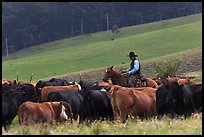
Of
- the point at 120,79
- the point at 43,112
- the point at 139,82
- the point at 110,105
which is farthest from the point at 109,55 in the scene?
the point at 43,112

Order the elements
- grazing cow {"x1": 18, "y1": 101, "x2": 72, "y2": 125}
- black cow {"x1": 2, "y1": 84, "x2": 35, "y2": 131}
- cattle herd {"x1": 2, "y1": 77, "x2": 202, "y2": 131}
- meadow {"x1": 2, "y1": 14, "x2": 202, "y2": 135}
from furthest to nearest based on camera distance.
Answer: black cow {"x1": 2, "y1": 84, "x2": 35, "y2": 131} < cattle herd {"x1": 2, "y1": 77, "x2": 202, "y2": 131} < grazing cow {"x1": 18, "y1": 101, "x2": 72, "y2": 125} < meadow {"x1": 2, "y1": 14, "x2": 202, "y2": 135}

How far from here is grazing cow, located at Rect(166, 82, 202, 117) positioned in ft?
51.6

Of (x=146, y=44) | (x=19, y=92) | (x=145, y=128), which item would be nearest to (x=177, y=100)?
(x=145, y=128)

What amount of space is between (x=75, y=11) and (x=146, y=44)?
5298 cm

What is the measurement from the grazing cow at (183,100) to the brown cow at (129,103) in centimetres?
72

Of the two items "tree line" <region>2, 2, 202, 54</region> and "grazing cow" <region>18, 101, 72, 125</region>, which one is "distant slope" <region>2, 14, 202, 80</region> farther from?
"tree line" <region>2, 2, 202, 54</region>

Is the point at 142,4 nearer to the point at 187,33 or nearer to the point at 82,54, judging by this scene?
the point at 187,33

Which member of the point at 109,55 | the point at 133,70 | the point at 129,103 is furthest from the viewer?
the point at 109,55

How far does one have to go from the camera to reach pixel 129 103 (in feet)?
50.3

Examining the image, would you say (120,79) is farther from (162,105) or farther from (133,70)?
(162,105)

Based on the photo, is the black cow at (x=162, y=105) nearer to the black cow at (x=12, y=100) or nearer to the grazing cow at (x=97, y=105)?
the grazing cow at (x=97, y=105)

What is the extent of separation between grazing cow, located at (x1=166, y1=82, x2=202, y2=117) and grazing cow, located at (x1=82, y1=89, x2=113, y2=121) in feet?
6.35

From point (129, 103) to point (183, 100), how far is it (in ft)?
5.90

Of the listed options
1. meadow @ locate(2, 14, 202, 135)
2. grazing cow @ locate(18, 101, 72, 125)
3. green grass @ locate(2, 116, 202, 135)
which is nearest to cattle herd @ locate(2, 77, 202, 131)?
grazing cow @ locate(18, 101, 72, 125)
